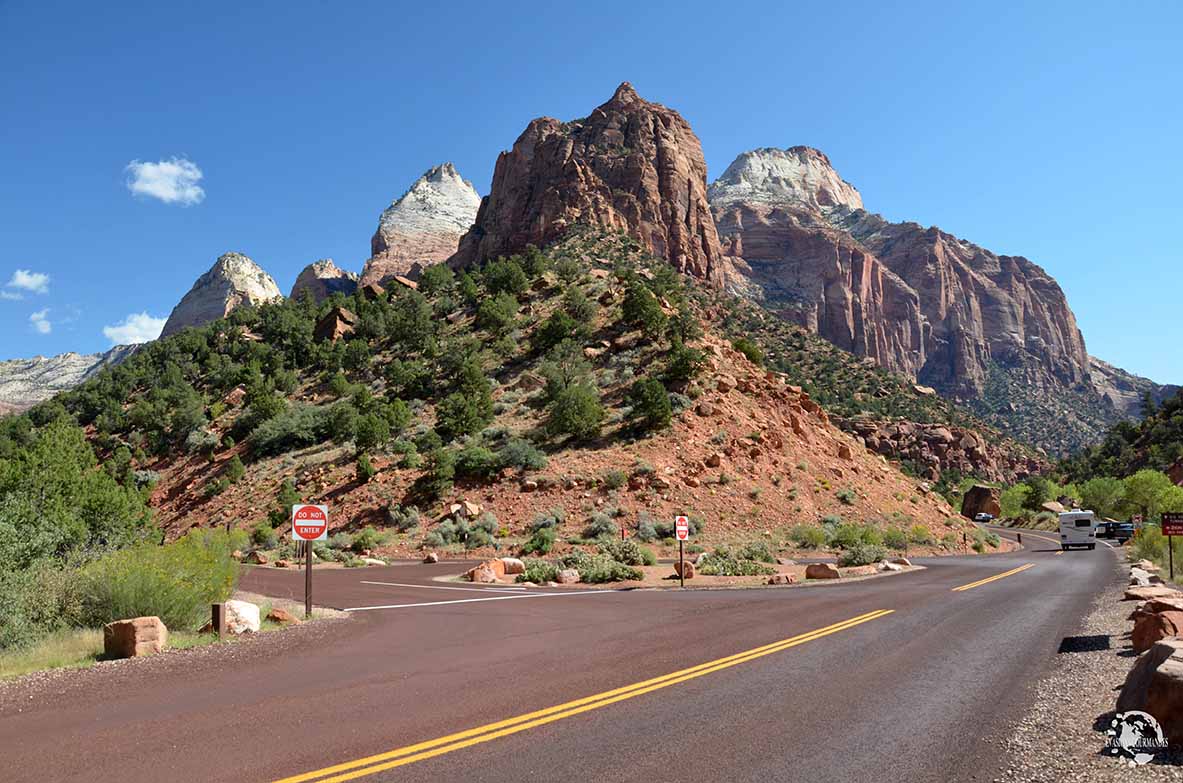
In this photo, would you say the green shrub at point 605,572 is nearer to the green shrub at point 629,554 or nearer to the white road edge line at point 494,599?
the green shrub at point 629,554

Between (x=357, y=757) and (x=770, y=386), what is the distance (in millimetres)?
45873

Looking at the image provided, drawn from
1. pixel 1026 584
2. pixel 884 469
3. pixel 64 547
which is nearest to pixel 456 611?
pixel 64 547

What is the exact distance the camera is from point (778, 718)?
6.82 metres

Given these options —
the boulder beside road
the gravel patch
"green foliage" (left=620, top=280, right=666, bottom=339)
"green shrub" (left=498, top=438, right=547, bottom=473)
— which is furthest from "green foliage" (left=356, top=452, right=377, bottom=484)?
the gravel patch

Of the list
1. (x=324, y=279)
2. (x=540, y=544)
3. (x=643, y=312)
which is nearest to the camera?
(x=540, y=544)

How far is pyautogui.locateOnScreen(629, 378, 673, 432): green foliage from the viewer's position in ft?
135

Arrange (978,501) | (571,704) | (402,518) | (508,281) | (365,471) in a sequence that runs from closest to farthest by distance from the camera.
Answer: (571,704), (402,518), (365,471), (508,281), (978,501)

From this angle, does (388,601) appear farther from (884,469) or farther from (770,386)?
(884,469)

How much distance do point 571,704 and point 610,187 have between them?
362 ft

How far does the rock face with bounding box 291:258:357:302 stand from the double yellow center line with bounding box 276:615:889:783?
162 m

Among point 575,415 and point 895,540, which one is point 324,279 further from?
point 895,540

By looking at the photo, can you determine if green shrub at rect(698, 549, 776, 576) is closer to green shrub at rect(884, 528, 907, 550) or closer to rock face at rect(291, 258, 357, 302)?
green shrub at rect(884, 528, 907, 550)

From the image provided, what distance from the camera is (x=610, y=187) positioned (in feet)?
365

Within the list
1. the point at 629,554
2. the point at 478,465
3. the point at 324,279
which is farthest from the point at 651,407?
the point at 324,279
